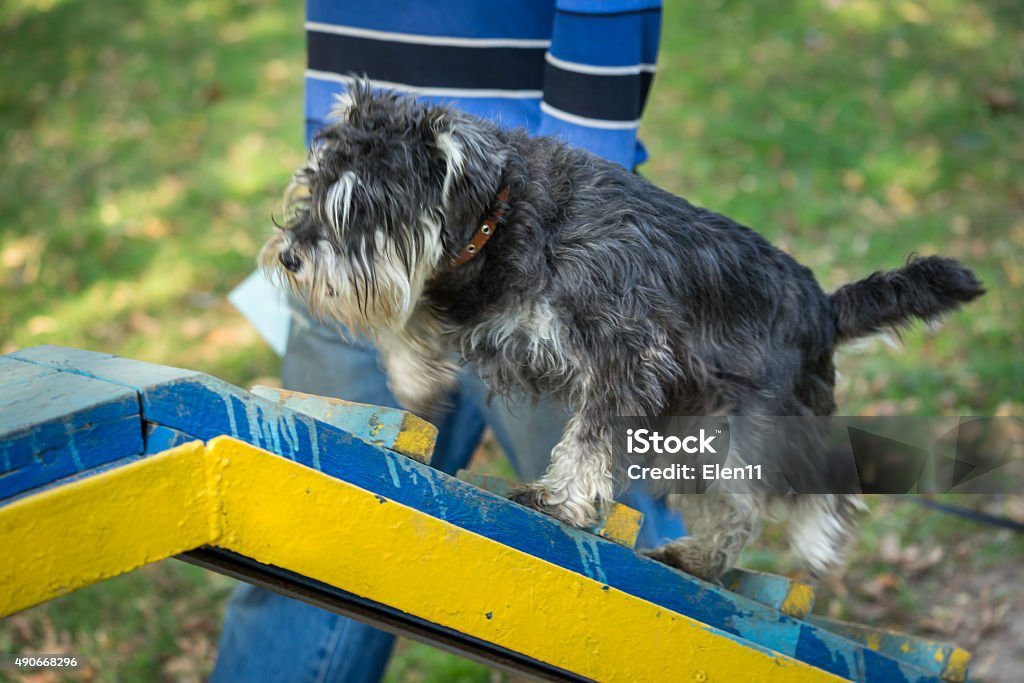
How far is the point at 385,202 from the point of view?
2316mm

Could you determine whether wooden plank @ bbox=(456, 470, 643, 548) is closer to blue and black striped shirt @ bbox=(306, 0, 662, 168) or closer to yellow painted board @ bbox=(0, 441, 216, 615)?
yellow painted board @ bbox=(0, 441, 216, 615)

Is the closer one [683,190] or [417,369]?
[417,369]

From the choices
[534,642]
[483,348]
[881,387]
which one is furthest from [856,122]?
[534,642]

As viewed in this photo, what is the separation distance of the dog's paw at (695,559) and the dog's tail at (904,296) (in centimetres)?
73

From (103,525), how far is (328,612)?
1379 millimetres

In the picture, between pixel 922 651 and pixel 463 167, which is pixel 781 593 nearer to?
pixel 922 651

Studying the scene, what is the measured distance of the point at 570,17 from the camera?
8.75ft

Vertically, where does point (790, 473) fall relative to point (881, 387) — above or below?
below

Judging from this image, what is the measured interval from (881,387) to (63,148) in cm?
668

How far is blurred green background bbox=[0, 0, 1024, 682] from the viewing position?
4168mm

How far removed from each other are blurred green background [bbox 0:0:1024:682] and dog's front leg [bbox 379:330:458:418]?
5.38ft

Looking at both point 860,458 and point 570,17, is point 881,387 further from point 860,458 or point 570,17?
point 570,17

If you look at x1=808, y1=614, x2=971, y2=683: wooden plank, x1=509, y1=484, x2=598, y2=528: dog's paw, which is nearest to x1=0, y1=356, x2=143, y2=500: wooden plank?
x1=509, y1=484, x2=598, y2=528: dog's paw

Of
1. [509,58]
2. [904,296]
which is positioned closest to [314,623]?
[509,58]
